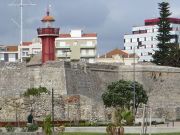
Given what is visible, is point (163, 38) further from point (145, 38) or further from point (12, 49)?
point (145, 38)

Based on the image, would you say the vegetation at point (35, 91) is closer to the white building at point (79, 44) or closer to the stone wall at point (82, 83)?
the stone wall at point (82, 83)

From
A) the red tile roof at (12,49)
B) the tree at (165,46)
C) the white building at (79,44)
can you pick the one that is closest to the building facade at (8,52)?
the red tile roof at (12,49)

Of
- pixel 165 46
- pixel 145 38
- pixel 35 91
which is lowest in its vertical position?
pixel 35 91

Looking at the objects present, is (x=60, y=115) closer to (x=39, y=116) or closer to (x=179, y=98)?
(x=39, y=116)

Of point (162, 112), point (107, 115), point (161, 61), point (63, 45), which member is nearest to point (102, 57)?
point (63, 45)

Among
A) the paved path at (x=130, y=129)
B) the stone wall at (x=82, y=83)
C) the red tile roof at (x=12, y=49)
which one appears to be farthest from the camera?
the red tile roof at (x=12, y=49)

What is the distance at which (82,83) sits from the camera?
67438mm

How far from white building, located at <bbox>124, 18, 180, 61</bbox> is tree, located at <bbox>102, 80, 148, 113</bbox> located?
71466 mm

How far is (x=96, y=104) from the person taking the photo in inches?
2426

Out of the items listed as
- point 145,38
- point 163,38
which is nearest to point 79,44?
point 163,38

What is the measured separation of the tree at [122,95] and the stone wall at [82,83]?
922 mm

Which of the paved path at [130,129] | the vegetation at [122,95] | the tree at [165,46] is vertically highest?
the tree at [165,46]

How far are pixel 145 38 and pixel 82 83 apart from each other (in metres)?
76.4

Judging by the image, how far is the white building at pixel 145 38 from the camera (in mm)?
138875
